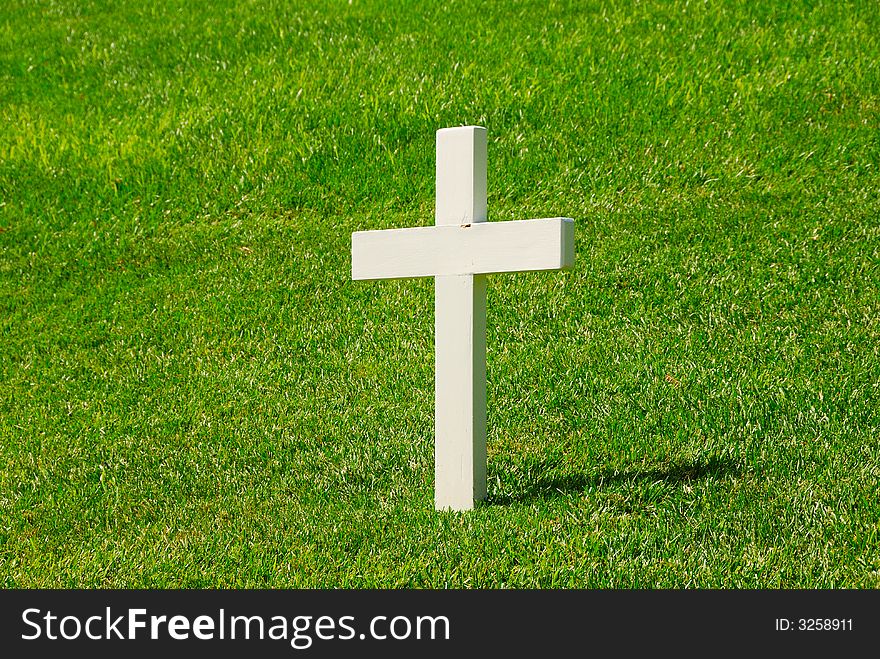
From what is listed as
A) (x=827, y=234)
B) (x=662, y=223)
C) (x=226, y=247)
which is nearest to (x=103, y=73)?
(x=226, y=247)

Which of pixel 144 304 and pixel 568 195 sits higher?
pixel 568 195

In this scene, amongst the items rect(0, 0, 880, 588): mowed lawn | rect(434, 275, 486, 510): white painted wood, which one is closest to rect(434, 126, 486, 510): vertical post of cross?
rect(434, 275, 486, 510): white painted wood

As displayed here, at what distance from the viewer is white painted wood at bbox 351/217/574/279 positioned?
13.5 feet

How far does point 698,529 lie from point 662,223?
4441 mm

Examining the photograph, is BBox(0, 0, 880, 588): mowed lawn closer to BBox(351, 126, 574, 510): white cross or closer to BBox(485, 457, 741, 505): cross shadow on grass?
BBox(485, 457, 741, 505): cross shadow on grass

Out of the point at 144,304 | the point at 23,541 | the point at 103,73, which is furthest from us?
the point at 103,73

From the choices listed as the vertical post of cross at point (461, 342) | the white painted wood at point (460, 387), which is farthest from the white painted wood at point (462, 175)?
the white painted wood at point (460, 387)

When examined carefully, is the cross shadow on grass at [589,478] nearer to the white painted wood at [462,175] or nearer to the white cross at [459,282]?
the white cross at [459,282]

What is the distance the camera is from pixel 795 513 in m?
4.12

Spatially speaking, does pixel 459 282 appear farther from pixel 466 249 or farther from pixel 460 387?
pixel 460 387

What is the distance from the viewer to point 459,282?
4.34 meters

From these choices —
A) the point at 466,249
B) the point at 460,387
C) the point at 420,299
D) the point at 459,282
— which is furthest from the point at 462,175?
the point at 420,299

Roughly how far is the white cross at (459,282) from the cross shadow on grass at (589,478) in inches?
9.7

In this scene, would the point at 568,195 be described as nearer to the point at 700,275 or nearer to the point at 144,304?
the point at 700,275
